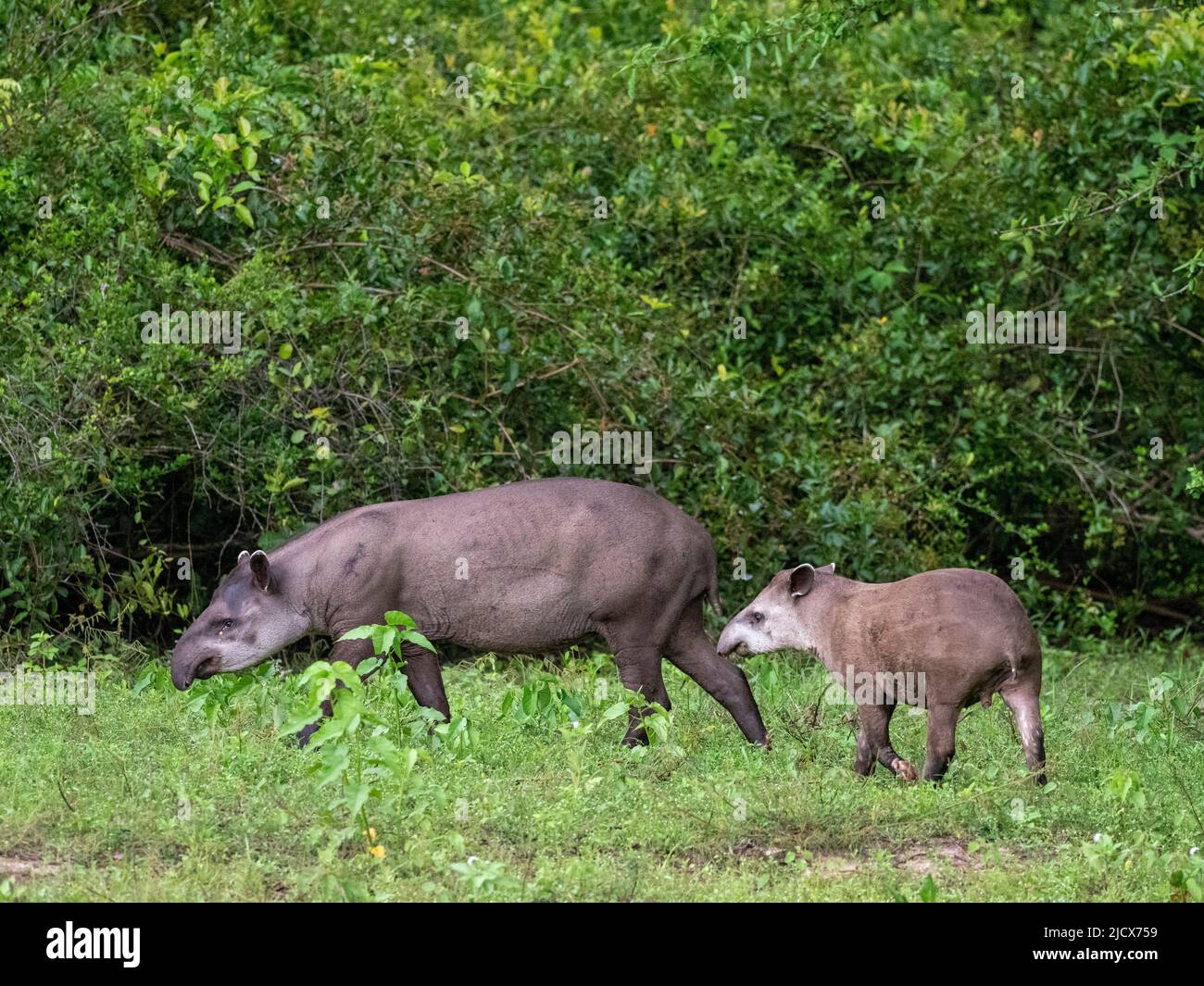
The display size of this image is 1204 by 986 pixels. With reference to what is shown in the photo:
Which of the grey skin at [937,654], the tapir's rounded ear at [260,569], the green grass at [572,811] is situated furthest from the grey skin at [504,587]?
the grey skin at [937,654]

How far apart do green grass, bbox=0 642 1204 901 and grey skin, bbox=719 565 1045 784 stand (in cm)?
21

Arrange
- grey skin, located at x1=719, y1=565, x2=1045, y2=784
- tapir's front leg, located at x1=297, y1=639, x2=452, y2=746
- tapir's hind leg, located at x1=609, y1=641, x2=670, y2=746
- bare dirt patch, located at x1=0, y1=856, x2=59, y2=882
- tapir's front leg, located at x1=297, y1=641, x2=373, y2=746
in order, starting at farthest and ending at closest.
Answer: tapir's front leg, located at x1=297, y1=639, x2=452, y2=746
tapir's hind leg, located at x1=609, y1=641, x2=670, y2=746
tapir's front leg, located at x1=297, y1=641, x2=373, y2=746
grey skin, located at x1=719, y1=565, x2=1045, y2=784
bare dirt patch, located at x1=0, y1=856, x2=59, y2=882

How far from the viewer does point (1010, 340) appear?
12.7 m

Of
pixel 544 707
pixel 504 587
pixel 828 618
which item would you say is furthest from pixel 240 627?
pixel 828 618

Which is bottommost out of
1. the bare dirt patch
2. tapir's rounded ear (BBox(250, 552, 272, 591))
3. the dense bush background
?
the bare dirt patch

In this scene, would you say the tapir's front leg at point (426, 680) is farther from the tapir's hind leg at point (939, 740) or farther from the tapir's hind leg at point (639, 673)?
the tapir's hind leg at point (939, 740)

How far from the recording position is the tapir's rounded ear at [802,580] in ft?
28.4

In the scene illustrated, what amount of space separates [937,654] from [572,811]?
73.0 inches

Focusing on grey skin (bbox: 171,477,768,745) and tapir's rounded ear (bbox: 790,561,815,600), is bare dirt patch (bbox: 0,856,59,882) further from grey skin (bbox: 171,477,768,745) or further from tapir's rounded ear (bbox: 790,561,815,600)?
tapir's rounded ear (bbox: 790,561,815,600)

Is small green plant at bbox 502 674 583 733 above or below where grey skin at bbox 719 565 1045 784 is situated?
below

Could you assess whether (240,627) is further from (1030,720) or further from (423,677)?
(1030,720)

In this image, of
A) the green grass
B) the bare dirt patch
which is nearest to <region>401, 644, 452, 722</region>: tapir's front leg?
the green grass

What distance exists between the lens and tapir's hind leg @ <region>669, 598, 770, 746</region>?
29.2 feet

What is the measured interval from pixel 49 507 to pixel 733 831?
16.1 ft
